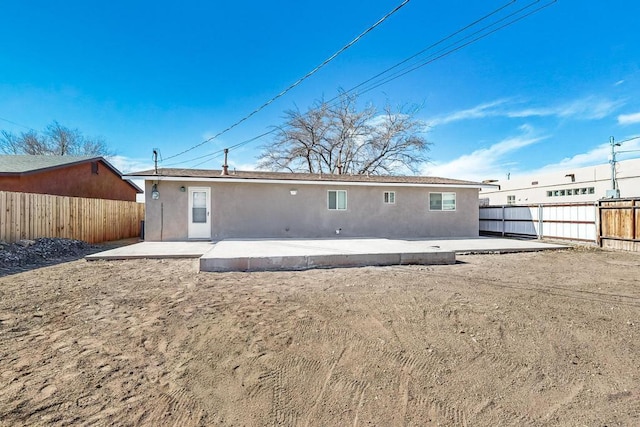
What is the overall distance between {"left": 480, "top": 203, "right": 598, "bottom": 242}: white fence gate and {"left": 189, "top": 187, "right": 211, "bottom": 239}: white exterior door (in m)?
13.4

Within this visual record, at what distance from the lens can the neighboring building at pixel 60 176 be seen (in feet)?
37.9

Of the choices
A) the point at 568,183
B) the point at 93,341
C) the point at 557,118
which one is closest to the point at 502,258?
the point at 93,341

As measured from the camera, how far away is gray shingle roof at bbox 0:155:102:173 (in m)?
11.6

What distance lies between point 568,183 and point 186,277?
26.4 m

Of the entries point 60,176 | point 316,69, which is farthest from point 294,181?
Answer: point 60,176

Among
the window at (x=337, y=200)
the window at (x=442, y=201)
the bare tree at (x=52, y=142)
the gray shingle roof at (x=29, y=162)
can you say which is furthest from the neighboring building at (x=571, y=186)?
the bare tree at (x=52, y=142)

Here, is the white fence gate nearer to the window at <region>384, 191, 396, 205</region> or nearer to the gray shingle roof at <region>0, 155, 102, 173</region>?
the window at <region>384, 191, 396, 205</region>

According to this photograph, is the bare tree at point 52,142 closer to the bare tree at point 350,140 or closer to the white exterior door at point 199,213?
the bare tree at point 350,140

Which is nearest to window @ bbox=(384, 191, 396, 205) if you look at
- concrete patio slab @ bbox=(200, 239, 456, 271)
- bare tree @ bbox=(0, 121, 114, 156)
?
concrete patio slab @ bbox=(200, 239, 456, 271)

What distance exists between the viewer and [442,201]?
12.8 m

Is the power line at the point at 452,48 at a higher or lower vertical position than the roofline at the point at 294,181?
higher

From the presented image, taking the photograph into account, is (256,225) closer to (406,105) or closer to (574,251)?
(574,251)

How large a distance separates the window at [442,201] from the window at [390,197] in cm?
170

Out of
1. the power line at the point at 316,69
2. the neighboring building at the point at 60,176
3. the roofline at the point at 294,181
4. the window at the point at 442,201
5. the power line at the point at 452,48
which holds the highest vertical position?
the power line at the point at 452,48
